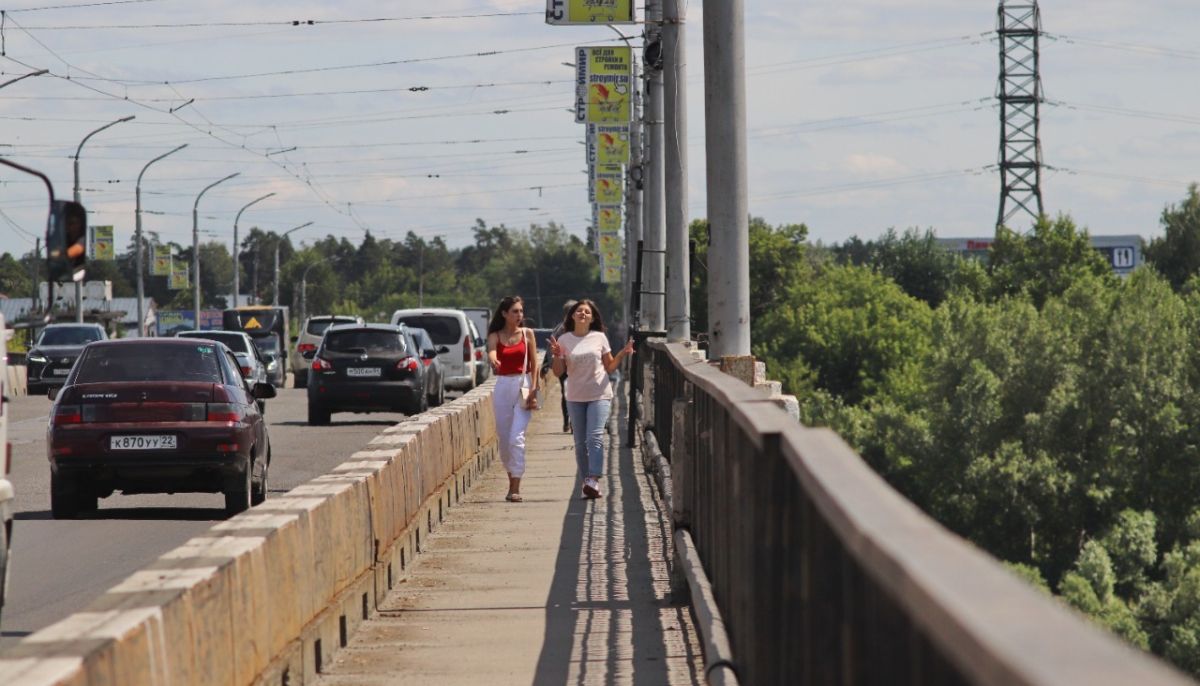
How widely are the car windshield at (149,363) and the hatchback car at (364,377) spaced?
15.2 m

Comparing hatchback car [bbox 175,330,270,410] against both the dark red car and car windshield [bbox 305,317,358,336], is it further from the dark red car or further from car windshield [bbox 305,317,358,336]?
the dark red car

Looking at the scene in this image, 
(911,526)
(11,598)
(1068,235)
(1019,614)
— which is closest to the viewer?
(1019,614)

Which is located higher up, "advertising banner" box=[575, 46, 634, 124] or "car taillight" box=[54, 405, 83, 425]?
"advertising banner" box=[575, 46, 634, 124]

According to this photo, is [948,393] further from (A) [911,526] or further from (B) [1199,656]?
(A) [911,526]

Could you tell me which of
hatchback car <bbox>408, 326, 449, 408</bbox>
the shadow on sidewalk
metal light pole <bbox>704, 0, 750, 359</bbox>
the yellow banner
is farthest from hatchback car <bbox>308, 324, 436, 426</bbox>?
metal light pole <bbox>704, 0, 750, 359</bbox>

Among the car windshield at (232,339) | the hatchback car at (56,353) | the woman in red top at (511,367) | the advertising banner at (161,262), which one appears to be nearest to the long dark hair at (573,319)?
the woman in red top at (511,367)

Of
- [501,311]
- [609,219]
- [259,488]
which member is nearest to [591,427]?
[501,311]

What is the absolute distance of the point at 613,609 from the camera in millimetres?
10945

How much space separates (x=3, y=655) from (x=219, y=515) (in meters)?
11.6

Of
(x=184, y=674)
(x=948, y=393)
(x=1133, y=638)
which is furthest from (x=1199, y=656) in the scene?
(x=184, y=674)

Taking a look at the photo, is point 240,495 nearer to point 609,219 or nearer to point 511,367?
point 511,367

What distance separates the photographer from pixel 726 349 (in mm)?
15070

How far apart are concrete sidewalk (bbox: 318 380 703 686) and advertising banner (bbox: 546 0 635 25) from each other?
6704mm

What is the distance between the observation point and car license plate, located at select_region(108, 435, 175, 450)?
15.0 m
